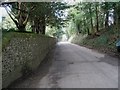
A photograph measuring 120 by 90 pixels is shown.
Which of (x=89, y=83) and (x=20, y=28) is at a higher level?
(x=20, y=28)

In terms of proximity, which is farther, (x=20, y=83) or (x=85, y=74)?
(x=85, y=74)

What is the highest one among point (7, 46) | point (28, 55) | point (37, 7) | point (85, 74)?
point (37, 7)

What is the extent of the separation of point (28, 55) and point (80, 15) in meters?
29.1

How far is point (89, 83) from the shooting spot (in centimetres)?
819

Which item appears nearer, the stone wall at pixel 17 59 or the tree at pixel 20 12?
the stone wall at pixel 17 59

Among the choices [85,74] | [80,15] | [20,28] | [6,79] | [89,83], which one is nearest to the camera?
[6,79]

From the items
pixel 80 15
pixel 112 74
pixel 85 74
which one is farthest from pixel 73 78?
pixel 80 15

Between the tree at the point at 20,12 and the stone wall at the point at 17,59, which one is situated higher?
the tree at the point at 20,12

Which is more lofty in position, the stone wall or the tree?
the tree

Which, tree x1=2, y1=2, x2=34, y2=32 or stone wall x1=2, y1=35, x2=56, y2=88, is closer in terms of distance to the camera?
stone wall x1=2, y1=35, x2=56, y2=88

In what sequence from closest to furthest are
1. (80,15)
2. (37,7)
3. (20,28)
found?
1. (37,7)
2. (20,28)
3. (80,15)

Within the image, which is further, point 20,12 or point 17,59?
point 20,12

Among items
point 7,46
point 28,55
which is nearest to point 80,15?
point 28,55

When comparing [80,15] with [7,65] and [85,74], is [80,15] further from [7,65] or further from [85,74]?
[7,65]
